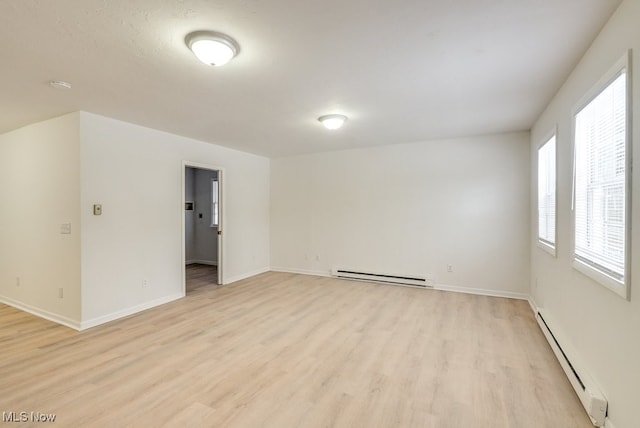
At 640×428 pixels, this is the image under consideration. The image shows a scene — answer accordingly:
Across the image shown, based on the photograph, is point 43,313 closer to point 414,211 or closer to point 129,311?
point 129,311

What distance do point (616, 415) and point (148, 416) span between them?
287 centimetres

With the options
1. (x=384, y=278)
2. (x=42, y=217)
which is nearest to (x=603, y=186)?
(x=384, y=278)

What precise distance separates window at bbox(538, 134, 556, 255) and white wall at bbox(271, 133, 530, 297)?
2.45 ft

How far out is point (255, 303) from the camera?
4.31 m

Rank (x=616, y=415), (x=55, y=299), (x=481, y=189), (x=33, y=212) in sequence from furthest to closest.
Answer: (x=481, y=189) < (x=33, y=212) < (x=55, y=299) < (x=616, y=415)

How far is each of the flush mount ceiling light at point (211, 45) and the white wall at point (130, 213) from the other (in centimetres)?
243

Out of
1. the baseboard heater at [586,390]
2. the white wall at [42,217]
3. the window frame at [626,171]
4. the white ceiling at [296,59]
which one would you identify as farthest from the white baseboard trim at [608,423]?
the white wall at [42,217]

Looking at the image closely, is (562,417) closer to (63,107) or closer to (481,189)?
(481,189)

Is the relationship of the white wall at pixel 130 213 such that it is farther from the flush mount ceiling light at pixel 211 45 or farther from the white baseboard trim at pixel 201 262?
the white baseboard trim at pixel 201 262

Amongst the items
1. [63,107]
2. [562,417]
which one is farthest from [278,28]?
[562,417]

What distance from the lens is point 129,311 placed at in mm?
3873

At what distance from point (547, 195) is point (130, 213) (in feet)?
17.2

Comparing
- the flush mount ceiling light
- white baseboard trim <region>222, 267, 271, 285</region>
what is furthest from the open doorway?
the flush mount ceiling light

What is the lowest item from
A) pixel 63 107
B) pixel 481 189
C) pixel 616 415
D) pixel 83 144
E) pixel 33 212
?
pixel 616 415
